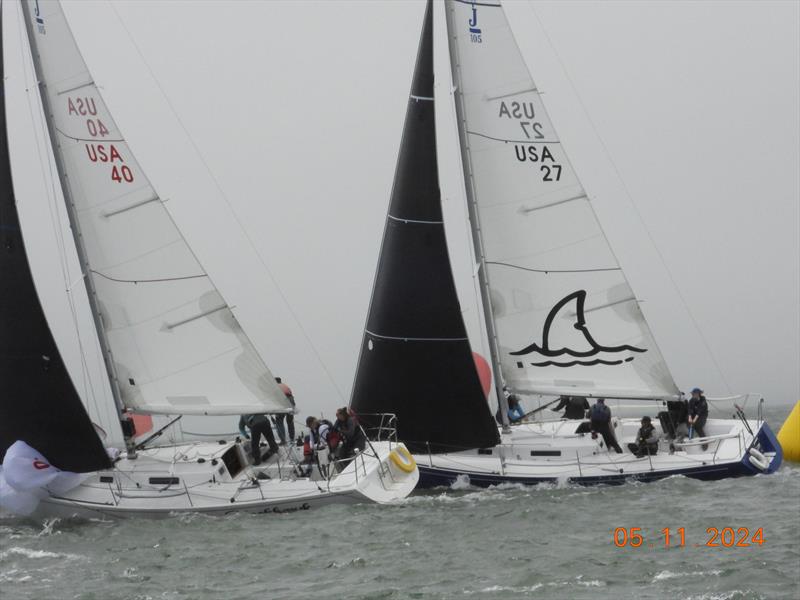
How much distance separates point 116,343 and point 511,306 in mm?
6239

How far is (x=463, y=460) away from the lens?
775 inches

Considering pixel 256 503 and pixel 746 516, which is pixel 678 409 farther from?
pixel 256 503

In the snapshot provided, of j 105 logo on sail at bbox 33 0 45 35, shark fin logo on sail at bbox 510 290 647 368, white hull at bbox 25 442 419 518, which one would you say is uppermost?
j 105 logo on sail at bbox 33 0 45 35

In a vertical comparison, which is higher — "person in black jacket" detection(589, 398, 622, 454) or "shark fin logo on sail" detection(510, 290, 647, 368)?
"shark fin logo on sail" detection(510, 290, 647, 368)

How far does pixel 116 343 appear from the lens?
757 inches


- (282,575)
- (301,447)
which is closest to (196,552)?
(282,575)

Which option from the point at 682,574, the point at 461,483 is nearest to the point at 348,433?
the point at 461,483

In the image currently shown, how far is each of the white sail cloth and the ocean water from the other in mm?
406

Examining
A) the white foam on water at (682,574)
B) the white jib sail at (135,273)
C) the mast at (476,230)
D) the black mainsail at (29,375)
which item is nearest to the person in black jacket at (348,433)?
the white jib sail at (135,273)

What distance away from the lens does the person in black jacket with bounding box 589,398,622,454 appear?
19.9 metres

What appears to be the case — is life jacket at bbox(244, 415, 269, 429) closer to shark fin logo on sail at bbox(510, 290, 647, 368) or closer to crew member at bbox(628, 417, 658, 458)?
shark fin logo on sail at bbox(510, 290, 647, 368)

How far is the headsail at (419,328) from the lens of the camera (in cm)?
1988
